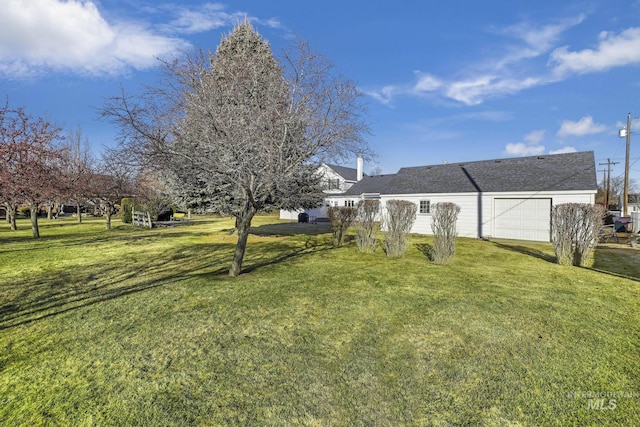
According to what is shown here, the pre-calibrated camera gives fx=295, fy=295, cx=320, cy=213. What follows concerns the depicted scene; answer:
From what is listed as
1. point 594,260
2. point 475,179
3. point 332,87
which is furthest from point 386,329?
point 475,179

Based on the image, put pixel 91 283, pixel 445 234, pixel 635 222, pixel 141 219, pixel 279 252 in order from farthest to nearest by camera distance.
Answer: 1. pixel 141 219
2. pixel 635 222
3. pixel 279 252
4. pixel 445 234
5. pixel 91 283

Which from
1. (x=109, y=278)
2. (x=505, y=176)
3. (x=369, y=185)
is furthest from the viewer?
(x=369, y=185)

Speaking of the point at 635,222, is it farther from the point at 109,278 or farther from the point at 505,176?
the point at 109,278

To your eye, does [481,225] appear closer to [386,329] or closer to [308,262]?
[308,262]

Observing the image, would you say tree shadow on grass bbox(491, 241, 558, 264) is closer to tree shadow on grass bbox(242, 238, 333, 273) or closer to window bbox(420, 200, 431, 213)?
window bbox(420, 200, 431, 213)

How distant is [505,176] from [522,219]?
9.68ft

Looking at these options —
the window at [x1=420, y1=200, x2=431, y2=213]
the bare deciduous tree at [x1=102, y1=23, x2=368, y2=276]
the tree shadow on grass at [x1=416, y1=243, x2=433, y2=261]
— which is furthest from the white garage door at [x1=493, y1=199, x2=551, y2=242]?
the bare deciduous tree at [x1=102, y1=23, x2=368, y2=276]

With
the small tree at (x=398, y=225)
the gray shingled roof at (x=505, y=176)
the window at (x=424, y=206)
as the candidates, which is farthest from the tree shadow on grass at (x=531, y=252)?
the window at (x=424, y=206)

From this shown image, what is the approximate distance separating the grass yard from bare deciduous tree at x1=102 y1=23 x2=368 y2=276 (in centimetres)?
266

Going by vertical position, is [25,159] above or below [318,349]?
above

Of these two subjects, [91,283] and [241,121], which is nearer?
[241,121]
